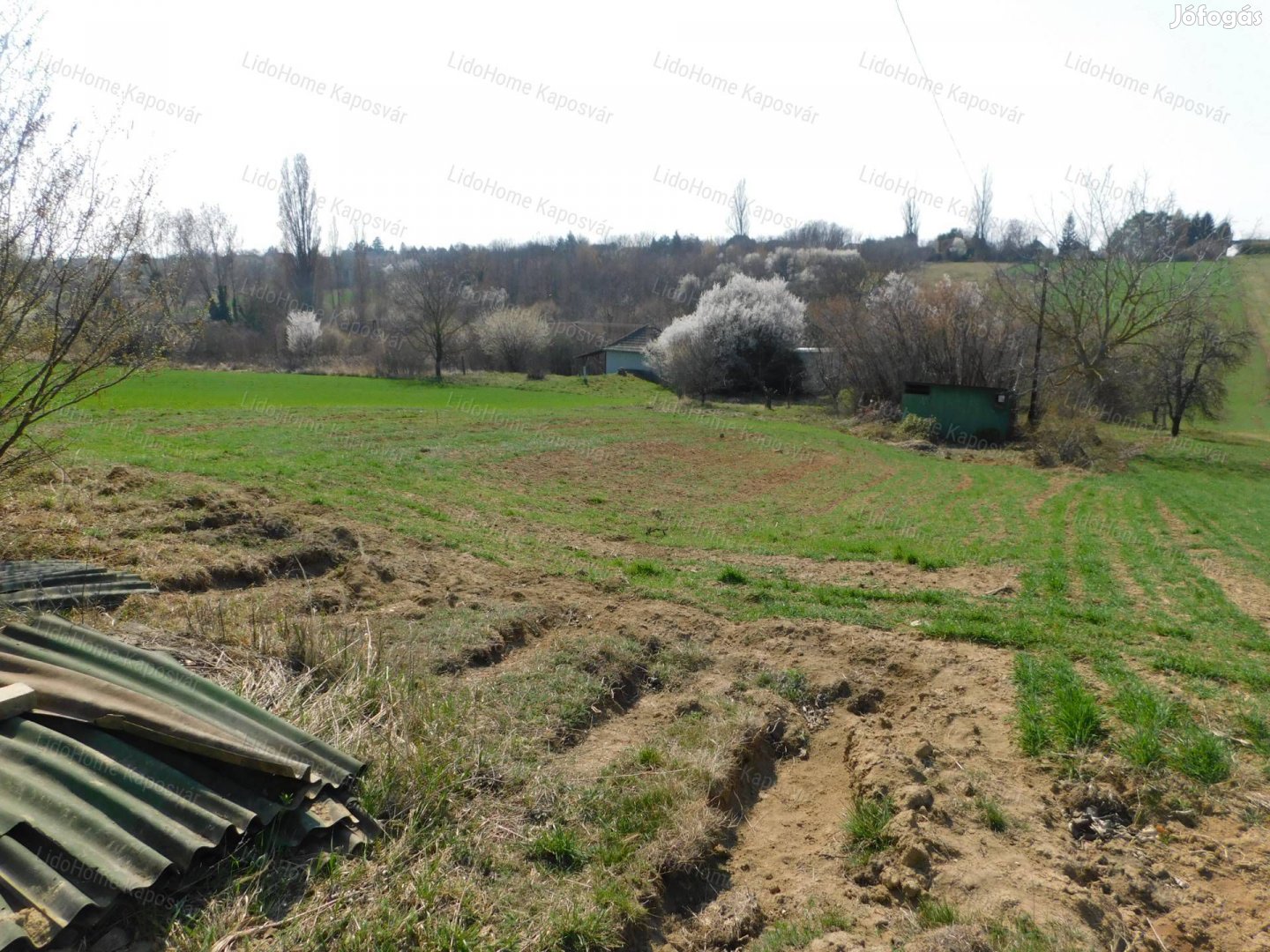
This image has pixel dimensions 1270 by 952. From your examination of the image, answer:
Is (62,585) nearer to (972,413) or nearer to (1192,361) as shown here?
(972,413)

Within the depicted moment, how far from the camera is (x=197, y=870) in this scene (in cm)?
323

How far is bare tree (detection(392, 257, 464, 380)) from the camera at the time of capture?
2020 inches

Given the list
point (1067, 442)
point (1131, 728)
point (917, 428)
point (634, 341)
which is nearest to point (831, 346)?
point (917, 428)

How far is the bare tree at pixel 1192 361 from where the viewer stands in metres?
43.8

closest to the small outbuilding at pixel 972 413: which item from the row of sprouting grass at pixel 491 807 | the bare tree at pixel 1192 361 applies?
the bare tree at pixel 1192 361

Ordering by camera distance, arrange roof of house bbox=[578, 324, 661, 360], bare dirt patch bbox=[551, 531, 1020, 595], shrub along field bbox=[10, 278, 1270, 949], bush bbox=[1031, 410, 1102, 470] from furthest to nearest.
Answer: roof of house bbox=[578, 324, 661, 360]
bush bbox=[1031, 410, 1102, 470]
bare dirt patch bbox=[551, 531, 1020, 595]
shrub along field bbox=[10, 278, 1270, 949]

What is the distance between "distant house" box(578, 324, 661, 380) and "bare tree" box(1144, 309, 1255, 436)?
3432 cm

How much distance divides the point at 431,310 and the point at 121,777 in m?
51.0

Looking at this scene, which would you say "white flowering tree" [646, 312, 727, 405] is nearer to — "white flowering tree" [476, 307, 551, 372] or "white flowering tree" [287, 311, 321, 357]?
"white flowering tree" [476, 307, 551, 372]

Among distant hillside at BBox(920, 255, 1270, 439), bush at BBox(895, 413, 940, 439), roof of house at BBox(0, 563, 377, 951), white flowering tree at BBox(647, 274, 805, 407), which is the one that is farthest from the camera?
distant hillside at BBox(920, 255, 1270, 439)

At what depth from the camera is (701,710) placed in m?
5.66

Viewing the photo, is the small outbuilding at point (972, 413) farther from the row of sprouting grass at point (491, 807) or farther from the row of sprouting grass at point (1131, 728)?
the row of sprouting grass at point (491, 807)

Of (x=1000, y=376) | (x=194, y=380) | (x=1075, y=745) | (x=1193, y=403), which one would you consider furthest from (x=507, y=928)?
(x=1193, y=403)

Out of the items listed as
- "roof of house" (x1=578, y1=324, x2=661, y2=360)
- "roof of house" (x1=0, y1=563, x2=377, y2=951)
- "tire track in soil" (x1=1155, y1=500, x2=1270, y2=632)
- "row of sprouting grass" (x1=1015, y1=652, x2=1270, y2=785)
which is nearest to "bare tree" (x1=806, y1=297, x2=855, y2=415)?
A: "roof of house" (x1=578, y1=324, x2=661, y2=360)
